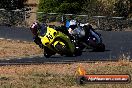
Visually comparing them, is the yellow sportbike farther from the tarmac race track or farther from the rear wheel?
the tarmac race track

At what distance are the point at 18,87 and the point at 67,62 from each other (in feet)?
19.2

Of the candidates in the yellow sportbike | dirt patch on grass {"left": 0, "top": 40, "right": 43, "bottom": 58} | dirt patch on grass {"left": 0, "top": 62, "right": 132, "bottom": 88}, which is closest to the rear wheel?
the yellow sportbike

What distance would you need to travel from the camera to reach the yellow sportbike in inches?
811

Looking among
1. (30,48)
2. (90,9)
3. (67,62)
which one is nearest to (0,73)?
(67,62)

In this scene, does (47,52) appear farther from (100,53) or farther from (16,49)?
(16,49)

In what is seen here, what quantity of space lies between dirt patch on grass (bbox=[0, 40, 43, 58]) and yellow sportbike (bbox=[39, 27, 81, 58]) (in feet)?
6.46

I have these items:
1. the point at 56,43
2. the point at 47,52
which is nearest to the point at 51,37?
the point at 56,43

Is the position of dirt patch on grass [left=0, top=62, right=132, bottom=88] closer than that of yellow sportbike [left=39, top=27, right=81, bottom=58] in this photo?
Yes

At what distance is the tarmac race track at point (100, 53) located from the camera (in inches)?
774

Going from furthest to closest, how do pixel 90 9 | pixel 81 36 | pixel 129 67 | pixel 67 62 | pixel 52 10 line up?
pixel 52 10 < pixel 90 9 < pixel 81 36 < pixel 67 62 < pixel 129 67

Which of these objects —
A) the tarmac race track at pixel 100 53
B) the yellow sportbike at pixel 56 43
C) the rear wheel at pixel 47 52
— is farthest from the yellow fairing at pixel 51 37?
the tarmac race track at pixel 100 53

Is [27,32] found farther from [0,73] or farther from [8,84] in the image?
[8,84]

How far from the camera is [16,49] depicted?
2505cm

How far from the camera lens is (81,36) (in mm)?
23062
